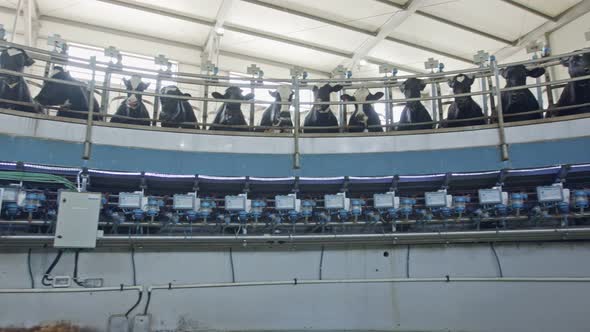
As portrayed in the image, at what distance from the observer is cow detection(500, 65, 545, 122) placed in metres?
3.31

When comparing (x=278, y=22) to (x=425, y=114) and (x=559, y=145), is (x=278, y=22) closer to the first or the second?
(x=425, y=114)

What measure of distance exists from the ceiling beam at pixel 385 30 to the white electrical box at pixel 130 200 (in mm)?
5644

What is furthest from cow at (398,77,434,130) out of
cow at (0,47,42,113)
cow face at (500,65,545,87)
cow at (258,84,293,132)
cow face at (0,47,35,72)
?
cow face at (0,47,35,72)

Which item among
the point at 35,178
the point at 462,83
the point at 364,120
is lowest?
the point at 35,178

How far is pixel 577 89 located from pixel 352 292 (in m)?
2.38

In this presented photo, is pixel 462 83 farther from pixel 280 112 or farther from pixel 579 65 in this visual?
pixel 280 112

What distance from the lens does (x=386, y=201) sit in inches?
115

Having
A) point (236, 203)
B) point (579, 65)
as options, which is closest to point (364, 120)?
point (236, 203)

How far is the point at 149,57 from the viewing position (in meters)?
7.77

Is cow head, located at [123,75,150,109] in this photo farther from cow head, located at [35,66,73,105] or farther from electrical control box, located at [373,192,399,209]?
electrical control box, located at [373,192,399,209]

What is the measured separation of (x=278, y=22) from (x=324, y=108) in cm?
414

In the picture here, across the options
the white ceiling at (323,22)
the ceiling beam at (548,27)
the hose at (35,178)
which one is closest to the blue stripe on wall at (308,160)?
the hose at (35,178)

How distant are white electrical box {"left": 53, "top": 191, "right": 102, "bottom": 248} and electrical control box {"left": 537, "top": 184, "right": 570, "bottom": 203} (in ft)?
9.82

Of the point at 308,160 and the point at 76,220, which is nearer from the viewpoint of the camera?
the point at 76,220
